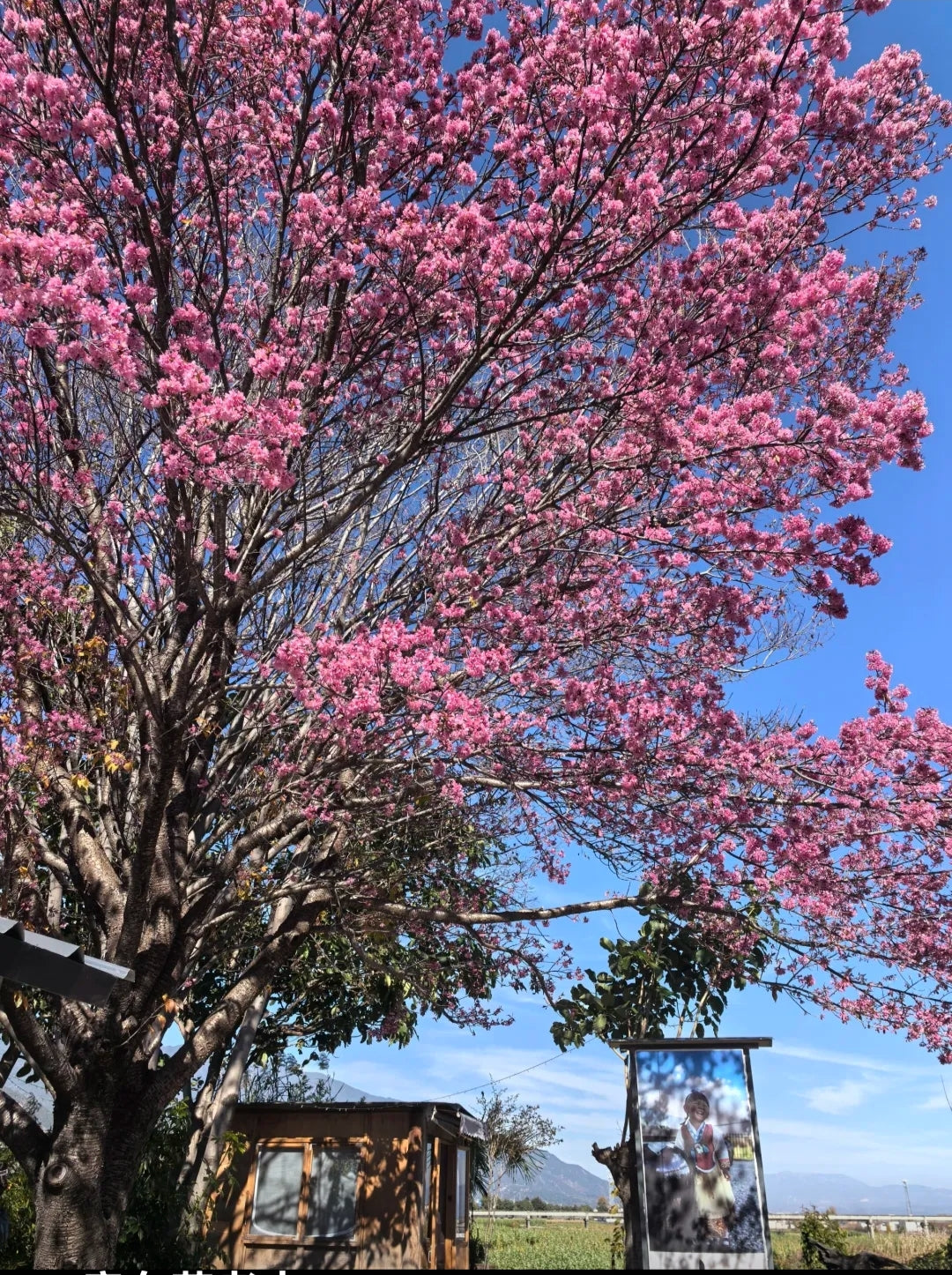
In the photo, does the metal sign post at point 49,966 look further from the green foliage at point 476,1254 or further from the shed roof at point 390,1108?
the green foliage at point 476,1254

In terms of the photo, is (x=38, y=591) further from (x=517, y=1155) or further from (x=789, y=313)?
(x=517, y=1155)

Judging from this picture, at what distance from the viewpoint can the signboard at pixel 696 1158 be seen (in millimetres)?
6395

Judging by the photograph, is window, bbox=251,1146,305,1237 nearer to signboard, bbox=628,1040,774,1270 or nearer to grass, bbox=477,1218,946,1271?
grass, bbox=477,1218,946,1271

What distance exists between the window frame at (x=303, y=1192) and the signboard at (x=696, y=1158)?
5.45m

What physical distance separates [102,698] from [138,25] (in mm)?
4906

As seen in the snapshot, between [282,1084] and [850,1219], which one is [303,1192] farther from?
[850,1219]

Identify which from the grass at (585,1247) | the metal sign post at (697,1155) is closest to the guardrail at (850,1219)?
the grass at (585,1247)

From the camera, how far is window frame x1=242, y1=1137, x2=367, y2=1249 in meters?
10.8

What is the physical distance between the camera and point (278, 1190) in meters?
11.2

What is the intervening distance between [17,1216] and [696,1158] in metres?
7.57

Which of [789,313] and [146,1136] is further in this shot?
[146,1136]

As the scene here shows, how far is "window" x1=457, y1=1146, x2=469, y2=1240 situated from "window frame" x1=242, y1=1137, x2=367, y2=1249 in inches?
84.6

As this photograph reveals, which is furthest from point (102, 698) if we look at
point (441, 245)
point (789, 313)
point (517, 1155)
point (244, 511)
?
point (517, 1155)

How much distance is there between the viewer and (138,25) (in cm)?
560
